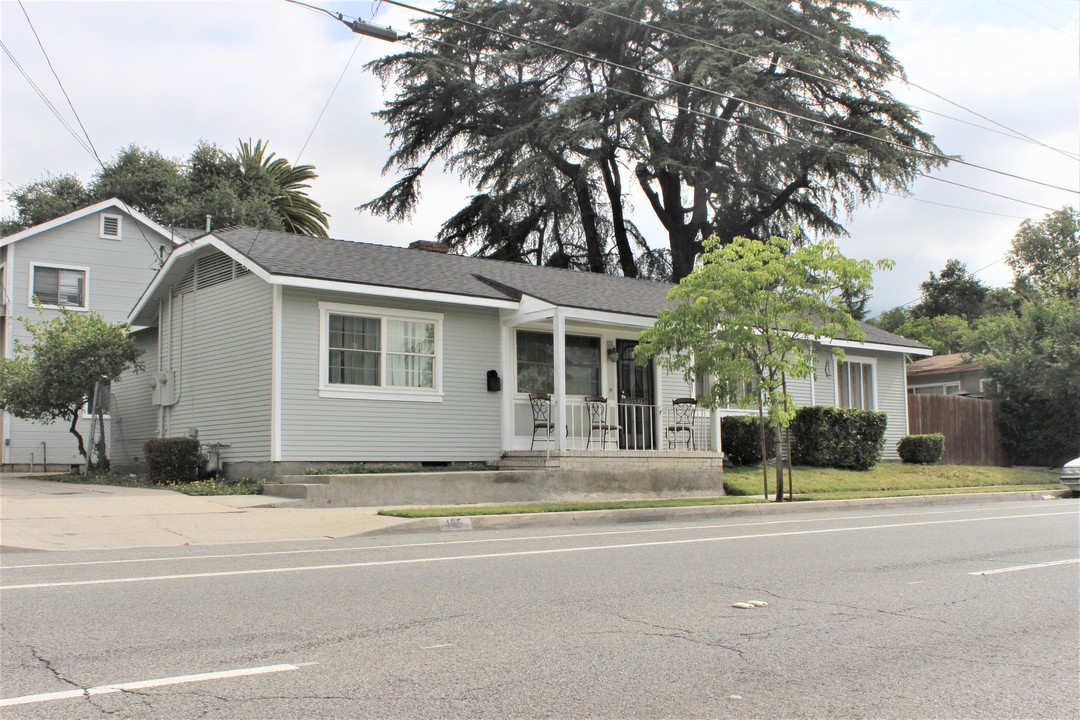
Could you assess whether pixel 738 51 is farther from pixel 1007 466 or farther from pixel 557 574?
pixel 557 574

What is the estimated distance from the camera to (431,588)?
747 cm

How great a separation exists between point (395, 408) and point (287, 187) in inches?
1307

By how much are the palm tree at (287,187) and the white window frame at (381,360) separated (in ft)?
90.4

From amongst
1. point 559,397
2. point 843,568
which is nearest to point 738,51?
point 559,397

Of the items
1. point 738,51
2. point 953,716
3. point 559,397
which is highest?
point 738,51

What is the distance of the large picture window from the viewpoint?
17.0 metres

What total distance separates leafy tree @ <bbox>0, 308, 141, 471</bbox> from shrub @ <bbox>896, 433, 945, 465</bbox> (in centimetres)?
2010

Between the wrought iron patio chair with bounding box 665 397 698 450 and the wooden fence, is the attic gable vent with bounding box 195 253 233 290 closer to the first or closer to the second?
the wrought iron patio chair with bounding box 665 397 698 450

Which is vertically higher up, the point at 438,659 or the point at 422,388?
the point at 422,388

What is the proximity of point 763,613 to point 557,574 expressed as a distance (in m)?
2.17

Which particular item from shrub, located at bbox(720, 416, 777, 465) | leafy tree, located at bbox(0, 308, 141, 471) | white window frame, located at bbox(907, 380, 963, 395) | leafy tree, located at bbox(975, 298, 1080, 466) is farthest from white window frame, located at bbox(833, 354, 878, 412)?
leafy tree, located at bbox(0, 308, 141, 471)

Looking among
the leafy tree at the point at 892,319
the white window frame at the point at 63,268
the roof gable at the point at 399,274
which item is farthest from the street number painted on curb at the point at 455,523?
the leafy tree at the point at 892,319

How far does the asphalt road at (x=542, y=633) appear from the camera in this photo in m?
4.50

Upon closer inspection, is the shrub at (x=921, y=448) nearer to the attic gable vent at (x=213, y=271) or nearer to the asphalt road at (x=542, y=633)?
the asphalt road at (x=542, y=633)
